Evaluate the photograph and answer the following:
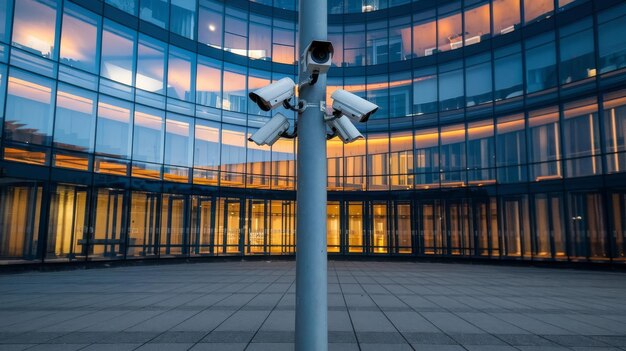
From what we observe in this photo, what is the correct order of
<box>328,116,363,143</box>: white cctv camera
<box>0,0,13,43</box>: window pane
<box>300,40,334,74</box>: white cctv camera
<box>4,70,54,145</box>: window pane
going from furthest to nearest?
<box>4,70,54,145</box>: window pane → <box>0,0,13,43</box>: window pane → <box>328,116,363,143</box>: white cctv camera → <box>300,40,334,74</box>: white cctv camera

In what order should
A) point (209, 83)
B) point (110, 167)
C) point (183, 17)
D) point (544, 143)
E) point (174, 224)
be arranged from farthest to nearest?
point (209, 83) → point (183, 17) → point (174, 224) → point (544, 143) → point (110, 167)

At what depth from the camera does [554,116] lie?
23.3 metres

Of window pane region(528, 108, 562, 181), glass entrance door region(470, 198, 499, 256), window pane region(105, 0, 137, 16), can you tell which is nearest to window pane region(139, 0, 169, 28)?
window pane region(105, 0, 137, 16)

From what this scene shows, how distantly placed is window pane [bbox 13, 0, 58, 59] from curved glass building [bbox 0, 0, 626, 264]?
0.08 m

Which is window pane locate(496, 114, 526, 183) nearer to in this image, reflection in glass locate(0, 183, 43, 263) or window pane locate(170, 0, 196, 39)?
window pane locate(170, 0, 196, 39)

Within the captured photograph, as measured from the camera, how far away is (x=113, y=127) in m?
22.8

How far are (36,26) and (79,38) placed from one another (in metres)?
2.00

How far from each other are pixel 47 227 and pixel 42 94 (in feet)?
19.6

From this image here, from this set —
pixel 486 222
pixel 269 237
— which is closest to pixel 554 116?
pixel 486 222

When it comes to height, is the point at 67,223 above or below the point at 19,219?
below

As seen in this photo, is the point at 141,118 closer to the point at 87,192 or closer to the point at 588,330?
the point at 87,192

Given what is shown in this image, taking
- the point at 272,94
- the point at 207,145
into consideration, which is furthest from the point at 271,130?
the point at 207,145

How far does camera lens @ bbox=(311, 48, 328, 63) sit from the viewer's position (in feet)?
14.0

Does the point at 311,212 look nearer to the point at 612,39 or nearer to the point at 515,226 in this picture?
the point at 515,226
